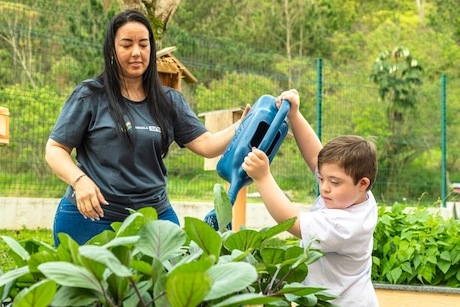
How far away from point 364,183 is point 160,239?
3.10ft

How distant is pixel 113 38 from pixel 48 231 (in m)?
6.04

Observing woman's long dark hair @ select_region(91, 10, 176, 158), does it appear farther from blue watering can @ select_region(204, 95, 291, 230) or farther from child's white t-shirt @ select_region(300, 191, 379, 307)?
child's white t-shirt @ select_region(300, 191, 379, 307)

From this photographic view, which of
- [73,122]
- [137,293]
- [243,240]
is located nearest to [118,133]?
[73,122]

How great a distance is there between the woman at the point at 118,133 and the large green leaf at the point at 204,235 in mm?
1521

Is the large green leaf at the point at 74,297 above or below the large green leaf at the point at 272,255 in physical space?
above

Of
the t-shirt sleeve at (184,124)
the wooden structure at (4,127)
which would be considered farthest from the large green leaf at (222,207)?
the wooden structure at (4,127)

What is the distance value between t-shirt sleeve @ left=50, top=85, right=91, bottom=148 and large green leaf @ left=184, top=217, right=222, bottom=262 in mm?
1589

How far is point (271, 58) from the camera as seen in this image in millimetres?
9008

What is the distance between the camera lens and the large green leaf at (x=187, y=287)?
34.5 inches

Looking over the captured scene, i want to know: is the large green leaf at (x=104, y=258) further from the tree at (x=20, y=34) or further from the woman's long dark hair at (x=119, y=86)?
the tree at (x=20, y=34)

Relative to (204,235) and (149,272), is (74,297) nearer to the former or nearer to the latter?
(149,272)

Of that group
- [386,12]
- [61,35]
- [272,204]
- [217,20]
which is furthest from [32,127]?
[386,12]

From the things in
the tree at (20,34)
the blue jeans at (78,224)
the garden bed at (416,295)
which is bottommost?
the garden bed at (416,295)

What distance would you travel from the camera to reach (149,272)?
1.05 metres
